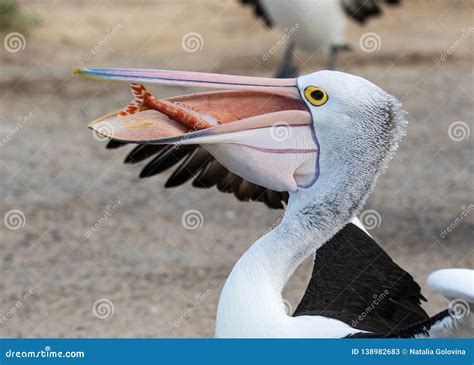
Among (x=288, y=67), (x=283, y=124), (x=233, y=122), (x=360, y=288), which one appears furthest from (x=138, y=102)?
(x=288, y=67)

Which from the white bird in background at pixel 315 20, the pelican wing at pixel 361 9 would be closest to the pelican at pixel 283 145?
the white bird in background at pixel 315 20

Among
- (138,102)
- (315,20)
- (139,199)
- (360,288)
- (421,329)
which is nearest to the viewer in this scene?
(421,329)

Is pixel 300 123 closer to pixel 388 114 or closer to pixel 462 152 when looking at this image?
pixel 388 114

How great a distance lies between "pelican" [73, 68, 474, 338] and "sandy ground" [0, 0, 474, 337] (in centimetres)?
172

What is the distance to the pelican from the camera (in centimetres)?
286

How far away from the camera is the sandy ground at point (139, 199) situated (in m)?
4.98

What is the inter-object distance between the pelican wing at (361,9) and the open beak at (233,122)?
19.2 ft

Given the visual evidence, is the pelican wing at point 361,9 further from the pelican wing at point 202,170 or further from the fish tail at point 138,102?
the fish tail at point 138,102

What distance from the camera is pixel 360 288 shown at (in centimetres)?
337

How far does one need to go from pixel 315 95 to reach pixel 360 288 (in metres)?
0.76

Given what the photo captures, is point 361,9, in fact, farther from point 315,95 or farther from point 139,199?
point 315,95

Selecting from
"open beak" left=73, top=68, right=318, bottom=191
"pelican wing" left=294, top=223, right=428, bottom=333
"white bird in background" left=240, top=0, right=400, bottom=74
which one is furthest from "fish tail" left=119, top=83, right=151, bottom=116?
"white bird in background" left=240, top=0, right=400, bottom=74

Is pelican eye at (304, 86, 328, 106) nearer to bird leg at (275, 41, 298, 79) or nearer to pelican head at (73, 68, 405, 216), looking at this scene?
pelican head at (73, 68, 405, 216)

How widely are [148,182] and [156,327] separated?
230 centimetres
